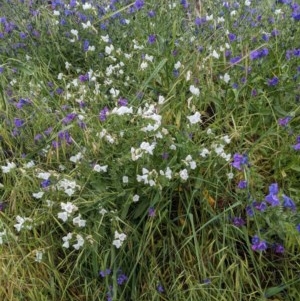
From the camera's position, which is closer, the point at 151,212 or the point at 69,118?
the point at 151,212

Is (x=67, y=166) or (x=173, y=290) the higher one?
(x=67, y=166)

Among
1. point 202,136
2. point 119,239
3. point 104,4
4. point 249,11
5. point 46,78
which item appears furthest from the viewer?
point 104,4

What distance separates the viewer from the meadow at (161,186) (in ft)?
6.35

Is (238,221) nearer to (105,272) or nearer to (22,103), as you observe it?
(105,272)

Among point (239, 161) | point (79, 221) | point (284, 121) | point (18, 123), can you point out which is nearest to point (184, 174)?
point (239, 161)

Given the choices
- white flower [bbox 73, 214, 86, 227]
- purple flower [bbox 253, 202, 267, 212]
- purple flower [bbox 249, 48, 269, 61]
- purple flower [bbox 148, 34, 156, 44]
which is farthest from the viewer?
purple flower [bbox 148, 34, 156, 44]

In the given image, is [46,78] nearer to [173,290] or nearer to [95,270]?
[95,270]

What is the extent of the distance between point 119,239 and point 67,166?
1.60 feet

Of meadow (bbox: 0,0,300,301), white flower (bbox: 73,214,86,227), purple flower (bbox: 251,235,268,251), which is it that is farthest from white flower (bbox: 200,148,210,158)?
white flower (bbox: 73,214,86,227)

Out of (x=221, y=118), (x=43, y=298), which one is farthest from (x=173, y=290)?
(x=221, y=118)

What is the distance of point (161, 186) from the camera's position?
1.87m

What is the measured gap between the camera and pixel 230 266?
1935mm

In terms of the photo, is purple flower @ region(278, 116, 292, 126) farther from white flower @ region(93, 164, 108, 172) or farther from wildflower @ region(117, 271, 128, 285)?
wildflower @ region(117, 271, 128, 285)

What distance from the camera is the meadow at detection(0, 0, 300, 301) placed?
194 centimetres
